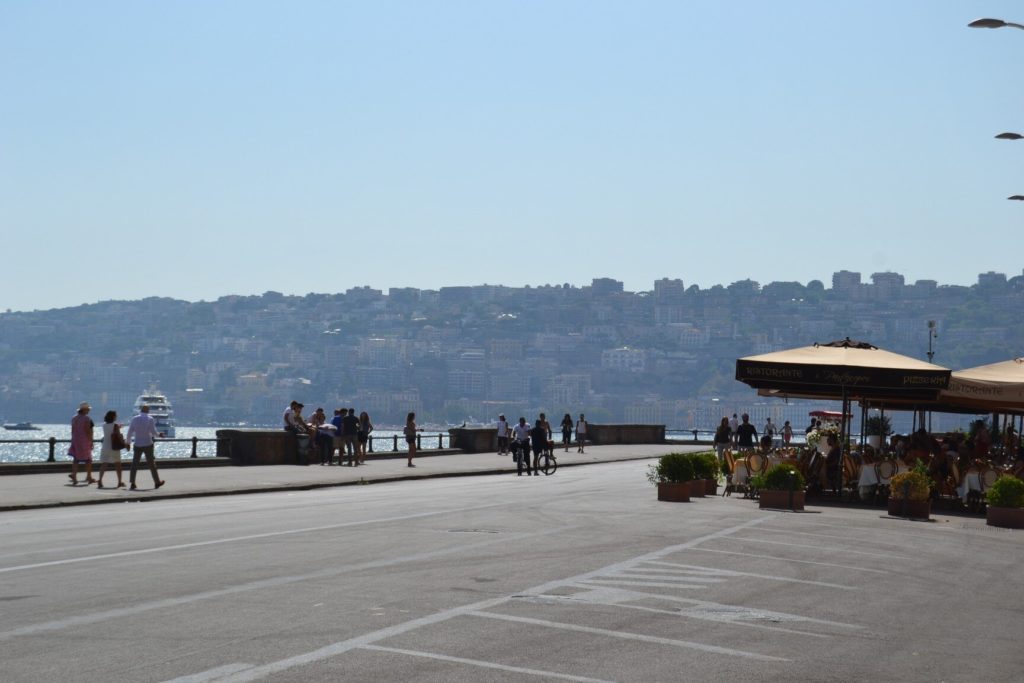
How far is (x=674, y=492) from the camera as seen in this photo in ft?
90.9

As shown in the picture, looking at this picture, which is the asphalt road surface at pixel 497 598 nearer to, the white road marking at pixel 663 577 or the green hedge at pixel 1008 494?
the white road marking at pixel 663 577

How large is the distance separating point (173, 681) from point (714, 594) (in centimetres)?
627

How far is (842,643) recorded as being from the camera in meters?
11.3

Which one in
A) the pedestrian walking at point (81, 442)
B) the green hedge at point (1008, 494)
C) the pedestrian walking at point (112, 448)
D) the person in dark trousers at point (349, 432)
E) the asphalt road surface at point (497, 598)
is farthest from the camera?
the person in dark trousers at point (349, 432)

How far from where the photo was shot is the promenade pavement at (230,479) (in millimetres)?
26547

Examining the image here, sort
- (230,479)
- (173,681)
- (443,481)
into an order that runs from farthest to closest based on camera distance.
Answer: (443,481), (230,479), (173,681)

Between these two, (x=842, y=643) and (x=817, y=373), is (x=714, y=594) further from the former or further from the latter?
(x=817, y=373)

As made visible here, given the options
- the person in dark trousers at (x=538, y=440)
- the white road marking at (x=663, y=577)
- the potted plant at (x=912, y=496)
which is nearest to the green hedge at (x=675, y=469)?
the potted plant at (x=912, y=496)

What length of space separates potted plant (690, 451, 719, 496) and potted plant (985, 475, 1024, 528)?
5925 mm

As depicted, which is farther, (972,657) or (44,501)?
(44,501)

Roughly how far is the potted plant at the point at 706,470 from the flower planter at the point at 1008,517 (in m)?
5.99

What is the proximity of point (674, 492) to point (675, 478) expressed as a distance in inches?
10.2

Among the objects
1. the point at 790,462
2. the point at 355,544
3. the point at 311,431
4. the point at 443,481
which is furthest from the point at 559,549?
the point at 311,431

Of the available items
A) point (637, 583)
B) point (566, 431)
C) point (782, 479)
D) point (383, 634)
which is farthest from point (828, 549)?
point (566, 431)
